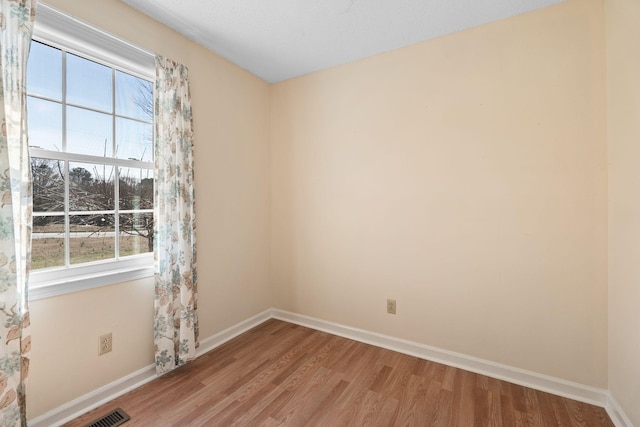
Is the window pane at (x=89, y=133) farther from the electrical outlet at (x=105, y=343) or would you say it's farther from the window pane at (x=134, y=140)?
the electrical outlet at (x=105, y=343)

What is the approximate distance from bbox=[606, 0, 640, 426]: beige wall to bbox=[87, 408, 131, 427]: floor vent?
9.05ft

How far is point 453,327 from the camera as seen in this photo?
2.16 metres

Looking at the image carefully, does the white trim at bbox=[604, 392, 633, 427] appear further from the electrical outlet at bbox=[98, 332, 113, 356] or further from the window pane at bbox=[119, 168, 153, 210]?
the window pane at bbox=[119, 168, 153, 210]

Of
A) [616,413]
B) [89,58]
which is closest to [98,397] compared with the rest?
[89,58]

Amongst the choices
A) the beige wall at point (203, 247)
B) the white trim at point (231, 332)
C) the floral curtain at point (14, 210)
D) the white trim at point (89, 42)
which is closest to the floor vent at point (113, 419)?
the beige wall at point (203, 247)

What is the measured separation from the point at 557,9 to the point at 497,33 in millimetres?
335

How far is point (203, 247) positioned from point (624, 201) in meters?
2.84

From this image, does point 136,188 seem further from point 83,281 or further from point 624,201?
A: point 624,201

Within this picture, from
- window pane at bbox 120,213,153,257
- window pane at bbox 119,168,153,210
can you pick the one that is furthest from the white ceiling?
window pane at bbox 120,213,153,257

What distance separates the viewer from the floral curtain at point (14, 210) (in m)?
1.29

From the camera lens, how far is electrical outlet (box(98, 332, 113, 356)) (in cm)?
172

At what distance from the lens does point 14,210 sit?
1347 millimetres

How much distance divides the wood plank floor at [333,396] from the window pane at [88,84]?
1895mm

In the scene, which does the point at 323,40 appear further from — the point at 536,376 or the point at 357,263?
the point at 536,376
